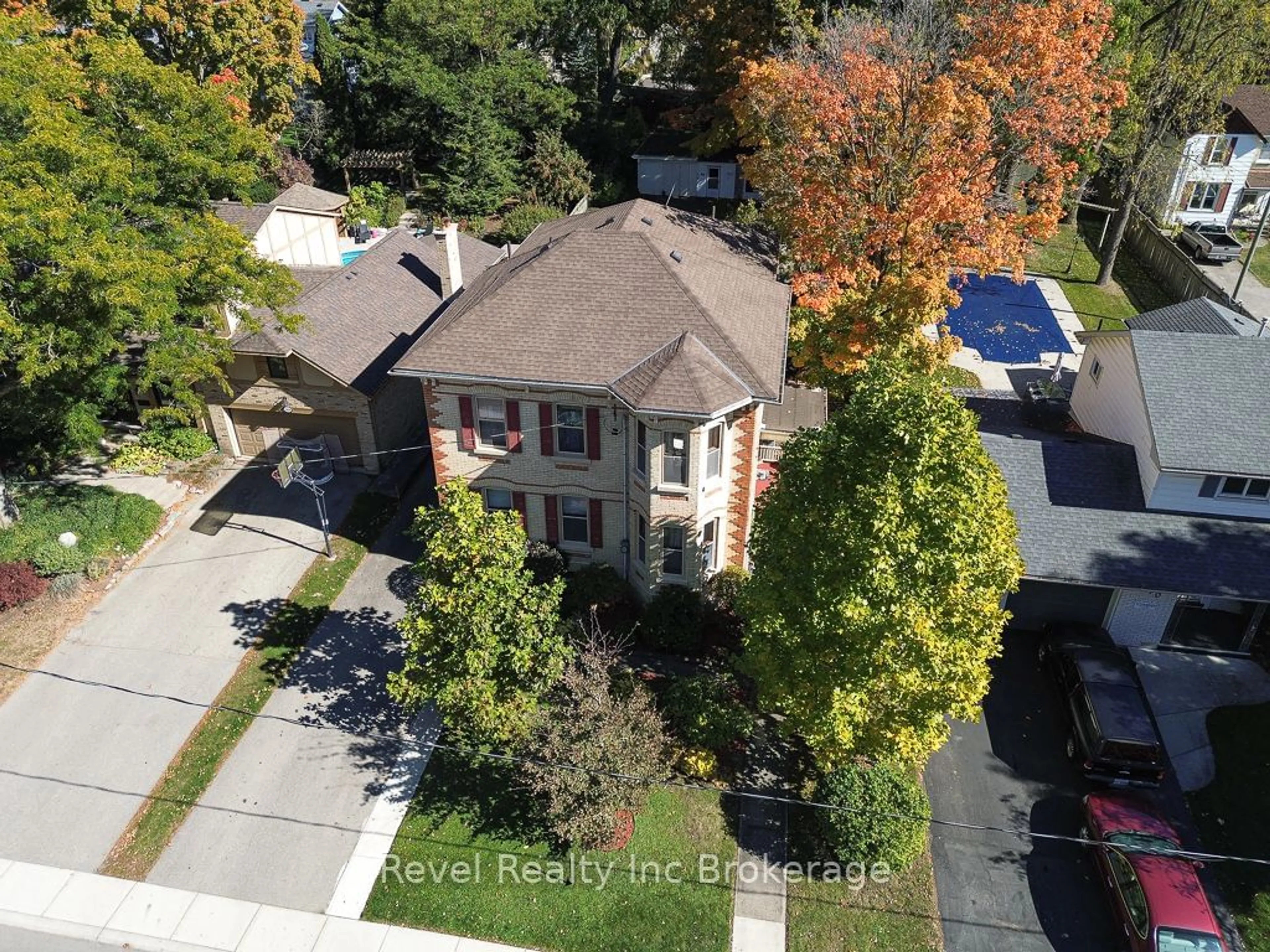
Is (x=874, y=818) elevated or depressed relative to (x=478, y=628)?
depressed

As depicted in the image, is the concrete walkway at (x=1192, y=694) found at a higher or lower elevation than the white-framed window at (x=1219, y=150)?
lower

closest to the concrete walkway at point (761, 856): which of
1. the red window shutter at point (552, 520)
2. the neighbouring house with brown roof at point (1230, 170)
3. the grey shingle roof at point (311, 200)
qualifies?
the red window shutter at point (552, 520)

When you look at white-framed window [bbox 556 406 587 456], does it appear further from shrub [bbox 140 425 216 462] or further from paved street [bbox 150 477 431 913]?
shrub [bbox 140 425 216 462]

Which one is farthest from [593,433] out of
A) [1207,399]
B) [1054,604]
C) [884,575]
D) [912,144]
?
[912,144]

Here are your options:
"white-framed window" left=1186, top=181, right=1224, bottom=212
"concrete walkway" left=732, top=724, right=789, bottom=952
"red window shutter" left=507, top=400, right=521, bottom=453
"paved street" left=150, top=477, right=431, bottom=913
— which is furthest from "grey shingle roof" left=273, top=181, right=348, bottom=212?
"white-framed window" left=1186, top=181, right=1224, bottom=212

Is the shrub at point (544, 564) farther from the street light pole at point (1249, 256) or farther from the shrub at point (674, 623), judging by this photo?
the street light pole at point (1249, 256)

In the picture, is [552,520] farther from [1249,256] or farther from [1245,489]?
[1249,256]
